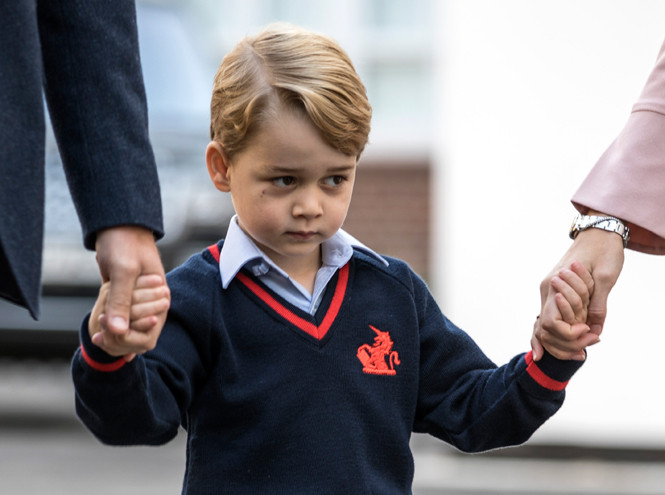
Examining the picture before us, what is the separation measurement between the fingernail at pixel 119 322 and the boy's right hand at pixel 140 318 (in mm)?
14

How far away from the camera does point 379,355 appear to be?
5.88ft

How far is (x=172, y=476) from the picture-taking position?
5234 mm

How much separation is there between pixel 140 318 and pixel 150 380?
0.19m

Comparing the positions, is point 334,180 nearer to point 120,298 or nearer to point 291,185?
point 291,185

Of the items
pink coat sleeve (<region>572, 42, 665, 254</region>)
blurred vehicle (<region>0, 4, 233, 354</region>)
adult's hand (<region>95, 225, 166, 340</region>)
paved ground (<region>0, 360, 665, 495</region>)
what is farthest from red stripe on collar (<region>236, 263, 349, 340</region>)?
blurred vehicle (<region>0, 4, 233, 354</region>)

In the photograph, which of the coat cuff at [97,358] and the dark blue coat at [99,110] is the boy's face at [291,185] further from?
the coat cuff at [97,358]

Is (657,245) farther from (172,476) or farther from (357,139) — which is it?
(172,476)

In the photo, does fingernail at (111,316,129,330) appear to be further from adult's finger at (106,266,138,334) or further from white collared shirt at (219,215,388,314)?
white collared shirt at (219,215,388,314)

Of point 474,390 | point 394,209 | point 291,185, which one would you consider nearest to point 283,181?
point 291,185

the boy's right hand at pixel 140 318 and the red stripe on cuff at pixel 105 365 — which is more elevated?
the boy's right hand at pixel 140 318

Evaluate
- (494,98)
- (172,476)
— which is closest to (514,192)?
(494,98)

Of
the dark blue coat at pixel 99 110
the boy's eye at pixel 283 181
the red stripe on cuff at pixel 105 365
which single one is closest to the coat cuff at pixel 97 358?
the red stripe on cuff at pixel 105 365

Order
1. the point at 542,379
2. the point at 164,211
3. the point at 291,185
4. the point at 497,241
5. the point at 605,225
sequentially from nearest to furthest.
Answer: the point at 291,185 → the point at 542,379 → the point at 605,225 → the point at 164,211 → the point at 497,241

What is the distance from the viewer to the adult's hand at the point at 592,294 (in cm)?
181
